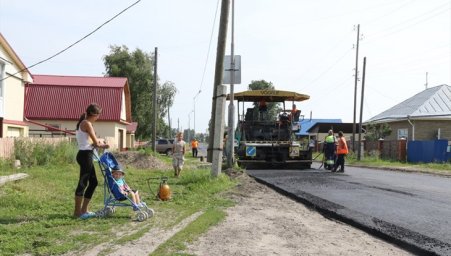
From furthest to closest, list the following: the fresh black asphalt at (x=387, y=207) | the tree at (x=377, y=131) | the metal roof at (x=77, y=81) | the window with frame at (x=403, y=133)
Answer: the tree at (x=377, y=131), the window with frame at (x=403, y=133), the metal roof at (x=77, y=81), the fresh black asphalt at (x=387, y=207)

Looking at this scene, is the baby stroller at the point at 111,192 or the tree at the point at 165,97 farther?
the tree at the point at 165,97

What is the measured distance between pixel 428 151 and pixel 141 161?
17.6 m

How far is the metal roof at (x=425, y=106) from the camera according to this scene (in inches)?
1437

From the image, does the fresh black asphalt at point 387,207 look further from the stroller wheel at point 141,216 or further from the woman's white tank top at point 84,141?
the woman's white tank top at point 84,141

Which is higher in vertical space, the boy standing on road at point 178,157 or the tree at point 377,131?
the tree at point 377,131

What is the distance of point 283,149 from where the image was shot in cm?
1861

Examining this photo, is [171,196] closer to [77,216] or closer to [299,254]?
[77,216]

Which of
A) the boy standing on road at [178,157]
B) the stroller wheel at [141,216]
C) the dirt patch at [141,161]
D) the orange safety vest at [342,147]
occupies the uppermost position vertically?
the orange safety vest at [342,147]

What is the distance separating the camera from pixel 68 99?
3472cm

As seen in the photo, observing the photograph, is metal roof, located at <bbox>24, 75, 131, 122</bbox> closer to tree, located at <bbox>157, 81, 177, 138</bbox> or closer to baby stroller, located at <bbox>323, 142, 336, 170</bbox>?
baby stroller, located at <bbox>323, 142, 336, 170</bbox>

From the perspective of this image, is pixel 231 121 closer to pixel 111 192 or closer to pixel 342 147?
pixel 342 147

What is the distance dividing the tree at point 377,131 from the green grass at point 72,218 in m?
31.4

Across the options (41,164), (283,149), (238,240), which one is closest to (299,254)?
(238,240)

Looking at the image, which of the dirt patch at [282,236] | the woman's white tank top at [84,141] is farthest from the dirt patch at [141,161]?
the woman's white tank top at [84,141]
